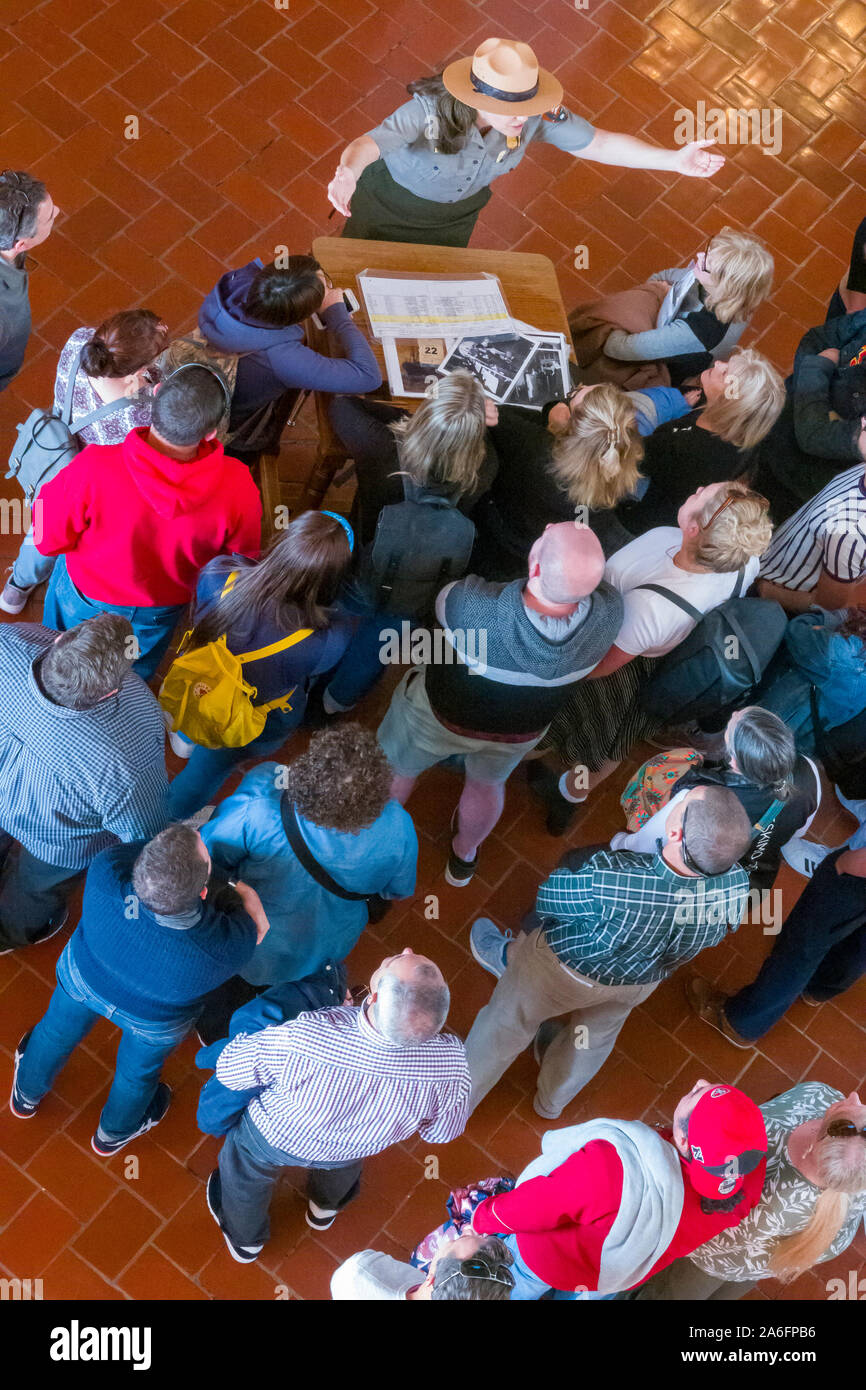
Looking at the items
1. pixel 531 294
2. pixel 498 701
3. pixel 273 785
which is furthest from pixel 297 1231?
pixel 531 294

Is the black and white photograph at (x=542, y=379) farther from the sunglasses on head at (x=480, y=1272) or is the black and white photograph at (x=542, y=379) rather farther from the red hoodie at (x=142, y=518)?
the sunglasses on head at (x=480, y=1272)

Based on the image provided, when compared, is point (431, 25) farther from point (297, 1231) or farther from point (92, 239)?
point (297, 1231)

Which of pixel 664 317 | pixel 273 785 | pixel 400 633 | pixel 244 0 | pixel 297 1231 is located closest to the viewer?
pixel 273 785

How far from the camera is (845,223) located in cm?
661

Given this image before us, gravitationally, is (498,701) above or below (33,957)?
above

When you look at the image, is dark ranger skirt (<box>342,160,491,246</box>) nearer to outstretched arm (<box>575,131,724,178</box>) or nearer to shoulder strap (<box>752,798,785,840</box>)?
outstretched arm (<box>575,131,724,178</box>)

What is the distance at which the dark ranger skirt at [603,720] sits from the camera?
4156mm

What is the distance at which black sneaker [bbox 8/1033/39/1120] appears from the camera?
11.8ft

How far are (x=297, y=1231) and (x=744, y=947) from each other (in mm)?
2054

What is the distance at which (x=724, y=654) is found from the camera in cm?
384

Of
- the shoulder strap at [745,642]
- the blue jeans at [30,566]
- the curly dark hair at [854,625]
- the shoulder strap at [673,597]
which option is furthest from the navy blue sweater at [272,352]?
the curly dark hair at [854,625]

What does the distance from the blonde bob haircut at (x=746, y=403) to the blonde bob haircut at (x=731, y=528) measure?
1.45 ft

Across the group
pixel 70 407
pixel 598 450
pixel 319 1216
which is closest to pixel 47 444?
pixel 70 407

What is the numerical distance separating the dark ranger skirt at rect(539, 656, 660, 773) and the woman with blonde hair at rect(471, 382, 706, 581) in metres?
0.47
